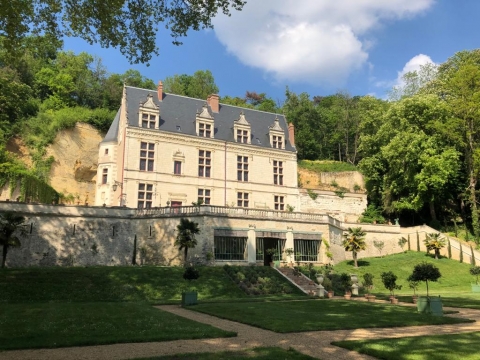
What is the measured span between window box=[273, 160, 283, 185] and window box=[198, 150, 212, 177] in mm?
6409

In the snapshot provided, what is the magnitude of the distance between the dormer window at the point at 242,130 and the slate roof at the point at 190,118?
1.73 feet

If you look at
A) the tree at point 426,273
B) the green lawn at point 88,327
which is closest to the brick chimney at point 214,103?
the tree at point 426,273

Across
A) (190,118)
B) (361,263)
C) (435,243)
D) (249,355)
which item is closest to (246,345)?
(249,355)

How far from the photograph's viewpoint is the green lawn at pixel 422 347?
22.4 feet

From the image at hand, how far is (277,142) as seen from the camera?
38562 millimetres

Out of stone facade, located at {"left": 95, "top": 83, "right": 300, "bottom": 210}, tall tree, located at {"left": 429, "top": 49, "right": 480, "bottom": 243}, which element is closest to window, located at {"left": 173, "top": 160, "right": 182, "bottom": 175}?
stone facade, located at {"left": 95, "top": 83, "right": 300, "bottom": 210}

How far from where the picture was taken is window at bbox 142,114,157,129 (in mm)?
33219

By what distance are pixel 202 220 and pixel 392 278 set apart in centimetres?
1313

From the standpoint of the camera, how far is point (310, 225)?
3048cm

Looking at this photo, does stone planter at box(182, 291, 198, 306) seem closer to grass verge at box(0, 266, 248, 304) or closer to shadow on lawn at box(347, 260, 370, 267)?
grass verge at box(0, 266, 248, 304)

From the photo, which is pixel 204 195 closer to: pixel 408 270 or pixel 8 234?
pixel 8 234

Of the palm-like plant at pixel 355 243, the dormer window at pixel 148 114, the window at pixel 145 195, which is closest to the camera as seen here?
the palm-like plant at pixel 355 243

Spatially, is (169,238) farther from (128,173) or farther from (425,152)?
(425,152)

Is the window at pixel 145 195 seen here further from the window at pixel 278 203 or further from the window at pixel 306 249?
the window at pixel 306 249
